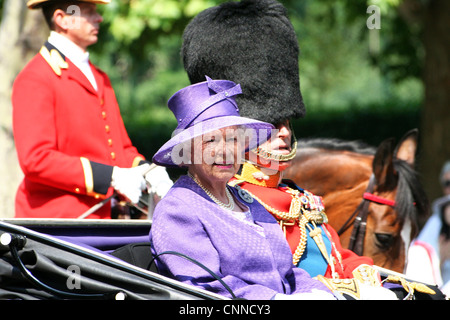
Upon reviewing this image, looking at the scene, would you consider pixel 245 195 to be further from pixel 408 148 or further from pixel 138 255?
pixel 408 148

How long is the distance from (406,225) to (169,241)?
2.15 m

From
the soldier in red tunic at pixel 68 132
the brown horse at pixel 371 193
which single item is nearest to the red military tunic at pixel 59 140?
the soldier in red tunic at pixel 68 132

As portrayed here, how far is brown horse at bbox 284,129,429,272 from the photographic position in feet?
13.8

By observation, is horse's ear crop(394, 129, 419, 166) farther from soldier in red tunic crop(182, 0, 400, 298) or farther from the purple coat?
the purple coat

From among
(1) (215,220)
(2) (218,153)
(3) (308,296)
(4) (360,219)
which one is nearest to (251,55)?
(2) (218,153)

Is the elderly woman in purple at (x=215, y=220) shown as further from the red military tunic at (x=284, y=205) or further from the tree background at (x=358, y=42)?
the tree background at (x=358, y=42)

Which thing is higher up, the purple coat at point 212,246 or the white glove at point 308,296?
the purple coat at point 212,246

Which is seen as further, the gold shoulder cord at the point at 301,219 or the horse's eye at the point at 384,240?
the horse's eye at the point at 384,240

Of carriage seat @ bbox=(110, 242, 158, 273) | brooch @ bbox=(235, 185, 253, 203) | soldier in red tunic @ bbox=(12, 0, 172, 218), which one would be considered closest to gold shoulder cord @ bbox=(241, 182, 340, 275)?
brooch @ bbox=(235, 185, 253, 203)

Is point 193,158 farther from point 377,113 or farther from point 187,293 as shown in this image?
point 377,113

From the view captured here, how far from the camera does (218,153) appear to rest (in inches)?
104

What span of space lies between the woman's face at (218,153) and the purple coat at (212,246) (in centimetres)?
11

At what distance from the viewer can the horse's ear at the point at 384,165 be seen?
14.2 feet

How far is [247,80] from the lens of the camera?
3.33 m
